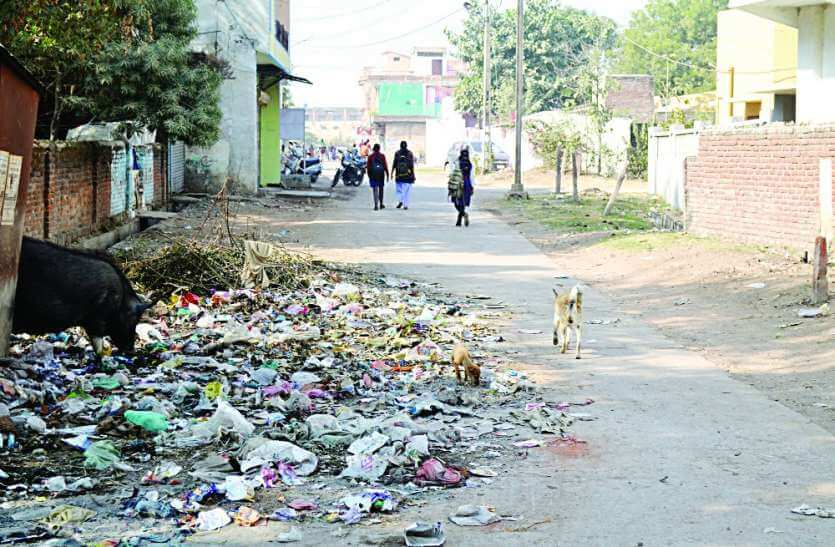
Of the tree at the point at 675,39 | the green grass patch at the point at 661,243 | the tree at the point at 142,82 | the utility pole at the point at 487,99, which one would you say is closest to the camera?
the green grass patch at the point at 661,243

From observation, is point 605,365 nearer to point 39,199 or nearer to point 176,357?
point 176,357

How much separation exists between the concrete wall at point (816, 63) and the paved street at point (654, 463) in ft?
47.4

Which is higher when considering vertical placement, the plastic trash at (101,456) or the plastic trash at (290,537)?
the plastic trash at (101,456)

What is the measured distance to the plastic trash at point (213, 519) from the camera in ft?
17.4

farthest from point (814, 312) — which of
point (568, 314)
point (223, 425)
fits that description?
point (223, 425)

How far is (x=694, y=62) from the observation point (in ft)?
239

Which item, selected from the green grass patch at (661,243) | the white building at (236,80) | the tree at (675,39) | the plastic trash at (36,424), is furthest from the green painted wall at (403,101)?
the plastic trash at (36,424)

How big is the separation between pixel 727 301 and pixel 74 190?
963 cm

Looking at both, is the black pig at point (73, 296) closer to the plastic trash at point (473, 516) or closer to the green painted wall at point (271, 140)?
the plastic trash at point (473, 516)

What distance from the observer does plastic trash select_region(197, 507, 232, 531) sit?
530cm

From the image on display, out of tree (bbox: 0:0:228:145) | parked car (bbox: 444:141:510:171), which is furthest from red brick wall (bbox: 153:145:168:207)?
parked car (bbox: 444:141:510:171)

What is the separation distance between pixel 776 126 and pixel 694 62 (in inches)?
2314

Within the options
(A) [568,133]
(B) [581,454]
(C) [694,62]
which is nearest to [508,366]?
(B) [581,454]

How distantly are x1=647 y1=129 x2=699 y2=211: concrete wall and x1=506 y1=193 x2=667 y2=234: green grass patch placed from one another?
454mm
